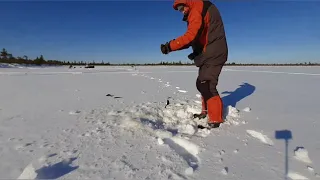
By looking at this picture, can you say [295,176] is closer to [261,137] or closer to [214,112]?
[261,137]

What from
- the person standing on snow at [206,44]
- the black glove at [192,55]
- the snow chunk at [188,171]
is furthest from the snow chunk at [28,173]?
the black glove at [192,55]

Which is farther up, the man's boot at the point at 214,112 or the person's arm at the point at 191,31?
the person's arm at the point at 191,31

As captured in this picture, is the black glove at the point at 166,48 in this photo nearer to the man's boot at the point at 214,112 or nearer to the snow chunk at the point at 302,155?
the man's boot at the point at 214,112

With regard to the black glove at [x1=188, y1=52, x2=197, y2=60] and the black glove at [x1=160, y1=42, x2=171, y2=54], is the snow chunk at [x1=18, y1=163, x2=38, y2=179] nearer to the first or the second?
the black glove at [x1=160, y1=42, x2=171, y2=54]

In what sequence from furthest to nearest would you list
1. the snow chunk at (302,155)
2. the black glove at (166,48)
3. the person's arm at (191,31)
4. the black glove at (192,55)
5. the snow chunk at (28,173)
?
the black glove at (192,55) < the black glove at (166,48) < the person's arm at (191,31) < the snow chunk at (302,155) < the snow chunk at (28,173)

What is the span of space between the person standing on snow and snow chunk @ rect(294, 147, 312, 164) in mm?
930

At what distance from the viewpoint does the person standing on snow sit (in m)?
2.71

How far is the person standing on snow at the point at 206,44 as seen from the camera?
2.71m

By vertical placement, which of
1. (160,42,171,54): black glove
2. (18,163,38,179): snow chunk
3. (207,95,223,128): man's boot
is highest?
(160,42,171,54): black glove

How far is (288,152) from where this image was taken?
1990 mm

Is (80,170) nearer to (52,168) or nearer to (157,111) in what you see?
(52,168)

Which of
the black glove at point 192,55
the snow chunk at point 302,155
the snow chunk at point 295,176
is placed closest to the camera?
the snow chunk at point 295,176

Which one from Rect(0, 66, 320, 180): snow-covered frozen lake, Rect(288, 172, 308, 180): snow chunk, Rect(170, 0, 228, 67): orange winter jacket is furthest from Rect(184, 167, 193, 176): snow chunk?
Rect(170, 0, 228, 67): orange winter jacket

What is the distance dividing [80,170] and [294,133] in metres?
2.11
